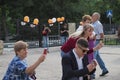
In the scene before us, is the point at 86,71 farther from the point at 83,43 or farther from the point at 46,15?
the point at 46,15

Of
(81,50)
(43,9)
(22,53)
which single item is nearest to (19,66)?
(22,53)

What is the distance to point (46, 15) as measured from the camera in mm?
48969

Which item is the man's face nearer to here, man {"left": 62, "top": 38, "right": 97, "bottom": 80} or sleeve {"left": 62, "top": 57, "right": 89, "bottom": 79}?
man {"left": 62, "top": 38, "right": 97, "bottom": 80}

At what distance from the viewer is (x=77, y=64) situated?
5.89 meters

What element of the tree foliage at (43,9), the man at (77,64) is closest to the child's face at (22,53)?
the man at (77,64)

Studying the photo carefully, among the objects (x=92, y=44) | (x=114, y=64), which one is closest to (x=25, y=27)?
(x=114, y=64)

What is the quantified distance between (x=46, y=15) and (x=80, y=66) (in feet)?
142

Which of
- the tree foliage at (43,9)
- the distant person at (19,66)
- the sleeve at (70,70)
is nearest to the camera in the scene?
the sleeve at (70,70)

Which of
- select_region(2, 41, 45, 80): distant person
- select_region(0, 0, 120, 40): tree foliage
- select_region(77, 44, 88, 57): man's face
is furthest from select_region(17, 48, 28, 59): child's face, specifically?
select_region(0, 0, 120, 40): tree foliage

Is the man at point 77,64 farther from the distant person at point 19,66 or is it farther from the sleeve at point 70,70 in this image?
the distant person at point 19,66

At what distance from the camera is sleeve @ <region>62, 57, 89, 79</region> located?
18.5ft

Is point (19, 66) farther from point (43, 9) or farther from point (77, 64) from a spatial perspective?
point (43, 9)

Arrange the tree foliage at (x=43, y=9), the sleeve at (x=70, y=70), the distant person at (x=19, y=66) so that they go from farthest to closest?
the tree foliage at (x=43, y=9)
the distant person at (x=19, y=66)
the sleeve at (x=70, y=70)

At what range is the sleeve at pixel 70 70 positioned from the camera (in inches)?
222
